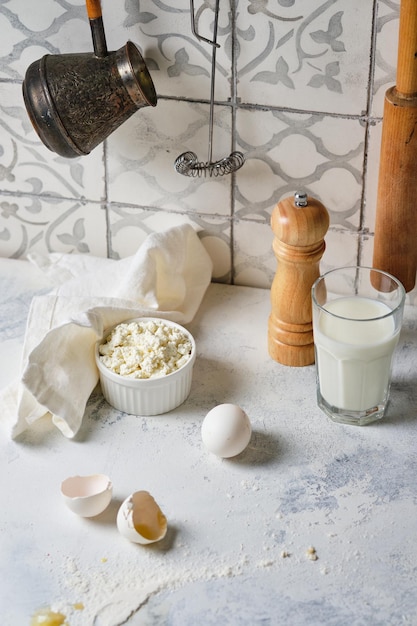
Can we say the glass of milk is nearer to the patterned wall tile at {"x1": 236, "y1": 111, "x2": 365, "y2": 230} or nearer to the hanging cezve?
the patterned wall tile at {"x1": 236, "y1": 111, "x2": 365, "y2": 230}

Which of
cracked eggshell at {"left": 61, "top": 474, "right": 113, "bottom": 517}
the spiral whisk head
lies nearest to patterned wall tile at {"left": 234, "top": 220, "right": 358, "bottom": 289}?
the spiral whisk head

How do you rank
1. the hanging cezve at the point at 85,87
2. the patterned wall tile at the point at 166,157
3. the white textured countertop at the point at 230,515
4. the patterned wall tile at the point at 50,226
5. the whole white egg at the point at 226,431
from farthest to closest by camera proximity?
the patterned wall tile at the point at 50,226, the patterned wall tile at the point at 166,157, the hanging cezve at the point at 85,87, the whole white egg at the point at 226,431, the white textured countertop at the point at 230,515

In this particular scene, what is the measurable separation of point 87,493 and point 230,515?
0.17 metres

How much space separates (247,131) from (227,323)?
0.92ft

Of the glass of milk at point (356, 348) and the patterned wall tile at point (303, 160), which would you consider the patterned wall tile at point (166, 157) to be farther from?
the glass of milk at point (356, 348)

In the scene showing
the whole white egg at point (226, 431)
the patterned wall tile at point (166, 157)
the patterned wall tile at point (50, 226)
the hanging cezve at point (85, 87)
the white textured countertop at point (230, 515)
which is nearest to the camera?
the white textured countertop at point (230, 515)

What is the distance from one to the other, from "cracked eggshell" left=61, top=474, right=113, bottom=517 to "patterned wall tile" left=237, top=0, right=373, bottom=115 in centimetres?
56

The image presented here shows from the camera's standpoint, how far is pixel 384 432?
3.62 feet

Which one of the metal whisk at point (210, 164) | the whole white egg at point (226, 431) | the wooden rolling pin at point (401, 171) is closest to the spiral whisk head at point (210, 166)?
the metal whisk at point (210, 164)

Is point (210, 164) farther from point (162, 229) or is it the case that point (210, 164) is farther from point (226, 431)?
point (226, 431)

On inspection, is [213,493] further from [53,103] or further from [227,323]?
[53,103]

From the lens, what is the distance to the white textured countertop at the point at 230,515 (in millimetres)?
895

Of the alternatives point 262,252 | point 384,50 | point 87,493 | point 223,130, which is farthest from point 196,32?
point 87,493

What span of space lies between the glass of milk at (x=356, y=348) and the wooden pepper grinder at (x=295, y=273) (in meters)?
0.04
